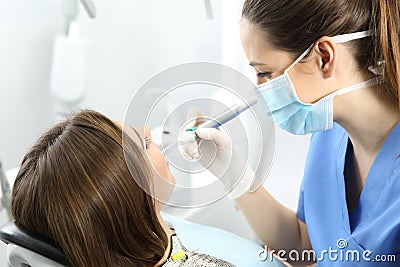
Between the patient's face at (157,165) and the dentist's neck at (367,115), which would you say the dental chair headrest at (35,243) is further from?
the dentist's neck at (367,115)

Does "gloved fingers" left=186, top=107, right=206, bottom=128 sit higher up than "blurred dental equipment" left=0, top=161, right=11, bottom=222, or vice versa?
"gloved fingers" left=186, top=107, right=206, bottom=128

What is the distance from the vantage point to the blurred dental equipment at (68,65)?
1734 millimetres

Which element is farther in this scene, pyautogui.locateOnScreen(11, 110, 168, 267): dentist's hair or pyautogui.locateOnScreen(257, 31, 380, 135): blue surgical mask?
pyautogui.locateOnScreen(257, 31, 380, 135): blue surgical mask

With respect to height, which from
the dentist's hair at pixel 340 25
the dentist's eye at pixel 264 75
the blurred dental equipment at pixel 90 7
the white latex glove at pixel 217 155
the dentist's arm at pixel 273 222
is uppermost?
the blurred dental equipment at pixel 90 7

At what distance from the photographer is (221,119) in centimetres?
114

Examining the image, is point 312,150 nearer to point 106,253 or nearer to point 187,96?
point 187,96

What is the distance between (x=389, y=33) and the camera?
1.05 m

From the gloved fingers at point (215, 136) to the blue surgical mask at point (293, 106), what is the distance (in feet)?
0.38

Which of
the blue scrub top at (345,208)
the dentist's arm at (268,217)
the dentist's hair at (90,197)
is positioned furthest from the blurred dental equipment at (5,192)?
the blue scrub top at (345,208)

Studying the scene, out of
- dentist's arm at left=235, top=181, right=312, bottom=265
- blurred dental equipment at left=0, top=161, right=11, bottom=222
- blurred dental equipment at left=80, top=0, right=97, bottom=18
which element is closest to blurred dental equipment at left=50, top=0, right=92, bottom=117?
blurred dental equipment at left=80, top=0, right=97, bottom=18

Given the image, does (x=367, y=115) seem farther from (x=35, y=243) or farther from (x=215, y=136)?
(x=35, y=243)

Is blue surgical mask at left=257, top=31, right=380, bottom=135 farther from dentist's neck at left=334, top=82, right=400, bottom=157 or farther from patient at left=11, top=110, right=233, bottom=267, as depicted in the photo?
patient at left=11, top=110, right=233, bottom=267

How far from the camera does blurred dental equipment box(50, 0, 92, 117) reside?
1.73m

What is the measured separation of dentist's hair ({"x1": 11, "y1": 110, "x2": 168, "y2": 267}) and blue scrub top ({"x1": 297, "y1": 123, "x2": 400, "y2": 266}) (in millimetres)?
428
